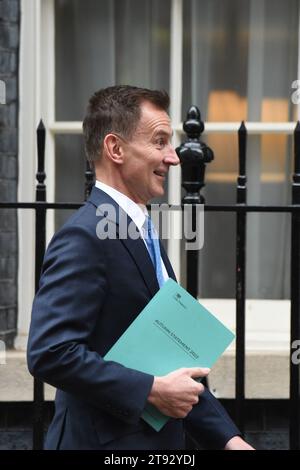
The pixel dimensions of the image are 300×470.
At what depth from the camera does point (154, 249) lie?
7.09 ft

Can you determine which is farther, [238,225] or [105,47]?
[105,47]

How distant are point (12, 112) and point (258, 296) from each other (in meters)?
1.52

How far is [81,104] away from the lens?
4410 millimetres

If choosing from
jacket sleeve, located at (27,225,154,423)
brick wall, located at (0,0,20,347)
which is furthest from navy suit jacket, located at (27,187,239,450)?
brick wall, located at (0,0,20,347)

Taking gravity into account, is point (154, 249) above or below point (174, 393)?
above

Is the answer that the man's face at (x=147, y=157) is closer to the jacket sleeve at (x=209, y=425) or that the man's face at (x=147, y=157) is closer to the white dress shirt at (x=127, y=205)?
the white dress shirt at (x=127, y=205)

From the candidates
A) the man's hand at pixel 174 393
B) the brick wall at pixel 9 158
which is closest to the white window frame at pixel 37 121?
the brick wall at pixel 9 158

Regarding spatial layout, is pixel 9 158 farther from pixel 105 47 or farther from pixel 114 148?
pixel 114 148

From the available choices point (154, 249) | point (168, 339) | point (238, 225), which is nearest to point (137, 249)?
point (154, 249)

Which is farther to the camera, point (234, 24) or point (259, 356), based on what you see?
point (234, 24)

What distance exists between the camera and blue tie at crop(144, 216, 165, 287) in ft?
7.00

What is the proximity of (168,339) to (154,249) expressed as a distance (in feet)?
0.82
